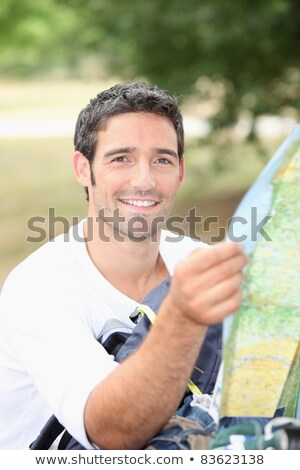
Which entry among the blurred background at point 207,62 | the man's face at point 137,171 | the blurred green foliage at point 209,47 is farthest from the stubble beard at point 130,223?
the blurred green foliage at point 209,47

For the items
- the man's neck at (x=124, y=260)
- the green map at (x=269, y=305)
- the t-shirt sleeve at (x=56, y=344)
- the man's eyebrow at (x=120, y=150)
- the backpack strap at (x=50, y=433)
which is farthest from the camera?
the man's neck at (x=124, y=260)

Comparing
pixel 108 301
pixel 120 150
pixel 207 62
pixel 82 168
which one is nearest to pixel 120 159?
pixel 120 150

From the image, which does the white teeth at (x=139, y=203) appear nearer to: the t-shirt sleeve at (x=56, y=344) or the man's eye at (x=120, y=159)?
the man's eye at (x=120, y=159)

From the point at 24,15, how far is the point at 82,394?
32.3ft

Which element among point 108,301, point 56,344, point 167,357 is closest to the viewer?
point 167,357

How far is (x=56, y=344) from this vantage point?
192cm

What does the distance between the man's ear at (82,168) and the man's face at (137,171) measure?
9 cm

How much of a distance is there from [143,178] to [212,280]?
0.77m

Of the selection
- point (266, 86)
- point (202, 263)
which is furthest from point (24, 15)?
point (202, 263)

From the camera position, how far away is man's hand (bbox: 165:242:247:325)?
145 centimetres

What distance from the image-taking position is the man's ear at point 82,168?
239cm

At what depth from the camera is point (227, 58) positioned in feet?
24.8

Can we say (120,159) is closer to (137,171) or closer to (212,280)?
(137,171)

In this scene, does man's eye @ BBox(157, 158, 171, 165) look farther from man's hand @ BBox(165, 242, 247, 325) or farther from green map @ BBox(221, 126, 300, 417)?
man's hand @ BBox(165, 242, 247, 325)
